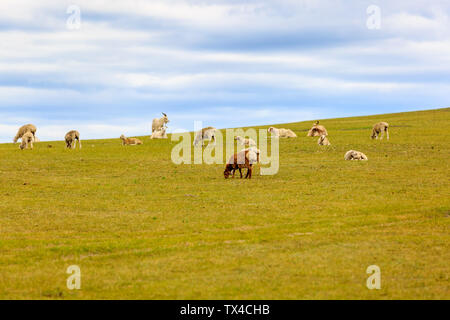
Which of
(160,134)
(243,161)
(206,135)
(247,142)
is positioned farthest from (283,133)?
(243,161)

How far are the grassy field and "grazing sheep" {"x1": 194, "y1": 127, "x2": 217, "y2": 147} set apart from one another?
19443mm

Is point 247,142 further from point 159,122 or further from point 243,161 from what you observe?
point 243,161

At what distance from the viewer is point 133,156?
50344 mm

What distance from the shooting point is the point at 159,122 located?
236 feet

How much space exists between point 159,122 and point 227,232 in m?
53.8

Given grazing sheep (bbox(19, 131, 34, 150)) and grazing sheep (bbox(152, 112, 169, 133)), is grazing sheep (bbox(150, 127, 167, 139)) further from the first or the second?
grazing sheep (bbox(19, 131, 34, 150))

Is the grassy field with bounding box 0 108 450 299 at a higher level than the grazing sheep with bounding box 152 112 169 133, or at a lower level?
lower

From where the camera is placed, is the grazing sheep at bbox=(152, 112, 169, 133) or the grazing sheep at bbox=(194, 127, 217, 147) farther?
the grazing sheep at bbox=(152, 112, 169, 133)

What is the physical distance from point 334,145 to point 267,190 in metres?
25.7

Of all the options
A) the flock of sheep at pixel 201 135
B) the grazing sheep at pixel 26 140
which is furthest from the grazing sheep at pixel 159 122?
the grazing sheep at pixel 26 140

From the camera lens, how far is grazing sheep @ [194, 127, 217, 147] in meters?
60.1

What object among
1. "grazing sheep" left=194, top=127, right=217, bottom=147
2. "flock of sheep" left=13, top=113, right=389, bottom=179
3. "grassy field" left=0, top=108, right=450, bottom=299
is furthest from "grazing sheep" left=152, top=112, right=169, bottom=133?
"grassy field" left=0, top=108, right=450, bottom=299
